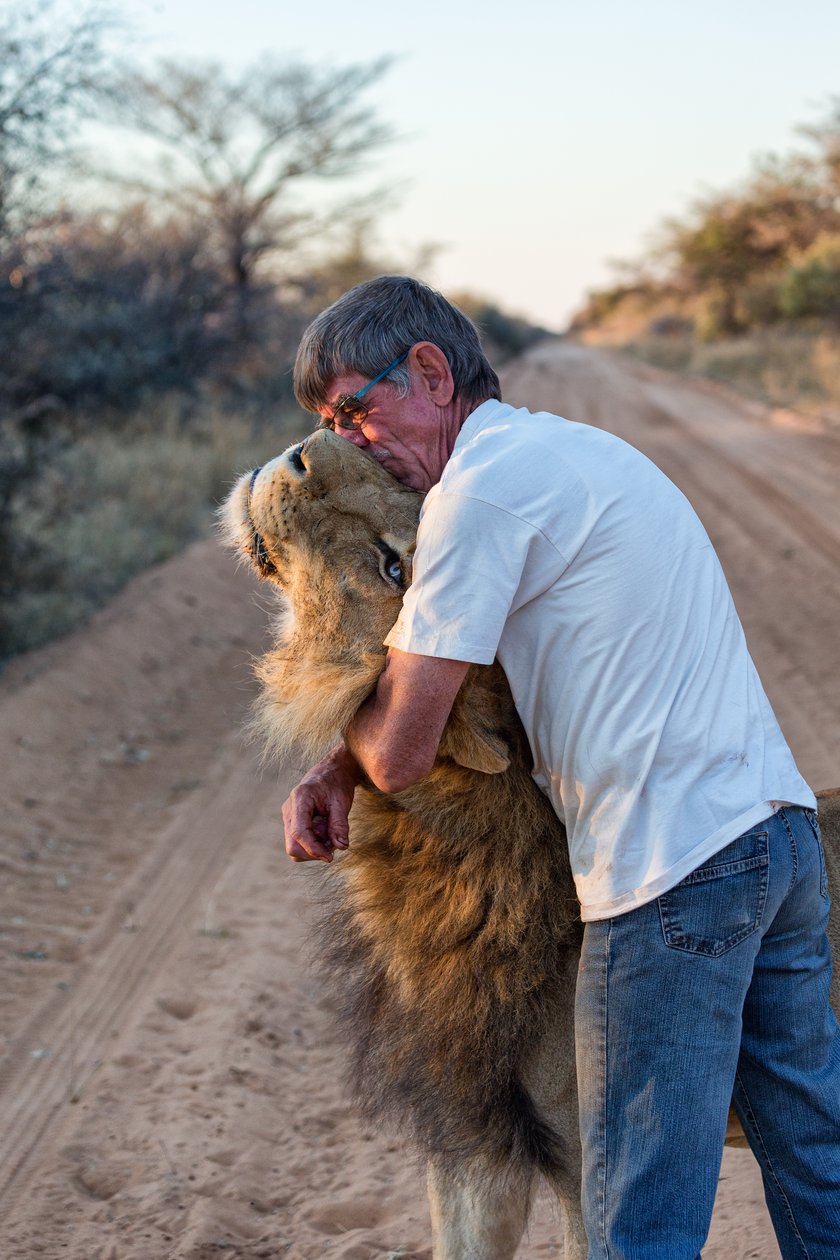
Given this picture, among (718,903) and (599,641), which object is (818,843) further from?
(599,641)

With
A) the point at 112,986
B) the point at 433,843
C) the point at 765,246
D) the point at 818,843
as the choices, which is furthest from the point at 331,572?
the point at 765,246

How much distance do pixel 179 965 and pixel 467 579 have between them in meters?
3.60

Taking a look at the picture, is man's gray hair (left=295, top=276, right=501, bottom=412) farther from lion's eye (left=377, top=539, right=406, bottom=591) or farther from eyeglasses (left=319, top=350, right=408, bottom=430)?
lion's eye (left=377, top=539, right=406, bottom=591)

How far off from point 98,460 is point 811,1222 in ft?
39.6

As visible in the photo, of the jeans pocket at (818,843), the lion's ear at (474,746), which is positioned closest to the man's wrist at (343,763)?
the lion's ear at (474,746)

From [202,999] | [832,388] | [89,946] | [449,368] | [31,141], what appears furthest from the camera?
[832,388]

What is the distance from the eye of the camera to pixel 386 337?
241 centimetres

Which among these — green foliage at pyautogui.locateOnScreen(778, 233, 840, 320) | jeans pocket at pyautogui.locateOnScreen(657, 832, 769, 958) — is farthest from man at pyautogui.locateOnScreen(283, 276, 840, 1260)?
green foliage at pyautogui.locateOnScreen(778, 233, 840, 320)

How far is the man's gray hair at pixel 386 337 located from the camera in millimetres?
2416

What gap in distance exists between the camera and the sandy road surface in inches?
144

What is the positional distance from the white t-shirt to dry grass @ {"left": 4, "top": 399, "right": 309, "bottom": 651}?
256 inches

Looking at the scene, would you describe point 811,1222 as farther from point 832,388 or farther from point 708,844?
point 832,388

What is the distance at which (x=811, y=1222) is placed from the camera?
7.52 ft

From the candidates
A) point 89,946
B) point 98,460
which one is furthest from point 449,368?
point 98,460
